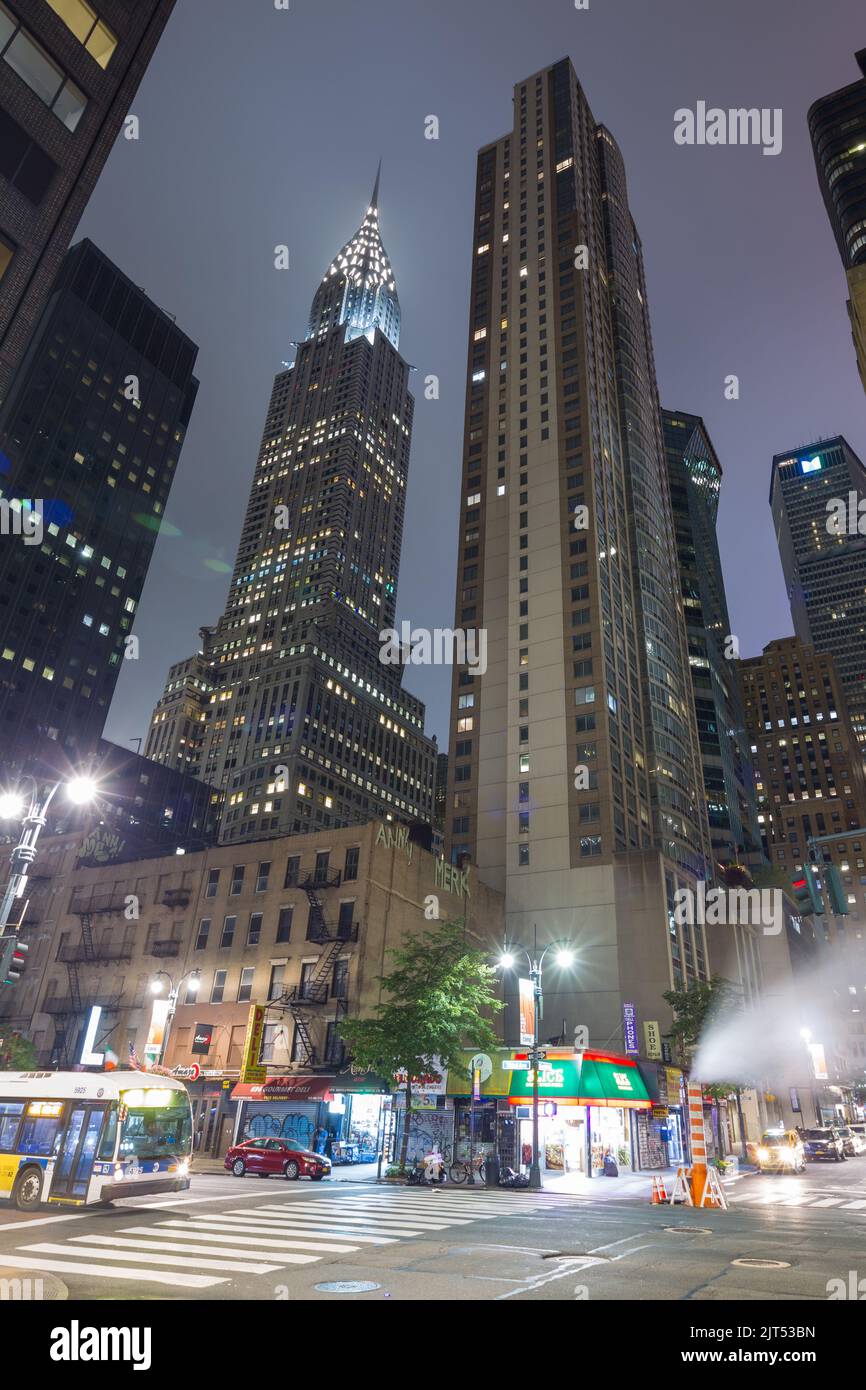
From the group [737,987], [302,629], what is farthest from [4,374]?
[302,629]

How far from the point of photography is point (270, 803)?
129625 millimetres

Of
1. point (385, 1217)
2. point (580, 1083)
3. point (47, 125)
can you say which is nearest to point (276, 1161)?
point (385, 1217)

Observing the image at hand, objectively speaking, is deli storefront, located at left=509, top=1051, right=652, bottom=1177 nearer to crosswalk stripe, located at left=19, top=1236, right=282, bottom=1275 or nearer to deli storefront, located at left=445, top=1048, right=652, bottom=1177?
deli storefront, located at left=445, top=1048, right=652, bottom=1177

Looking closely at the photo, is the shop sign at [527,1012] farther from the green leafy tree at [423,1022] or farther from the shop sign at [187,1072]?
the shop sign at [187,1072]

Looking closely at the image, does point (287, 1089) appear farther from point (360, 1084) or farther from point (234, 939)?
point (234, 939)

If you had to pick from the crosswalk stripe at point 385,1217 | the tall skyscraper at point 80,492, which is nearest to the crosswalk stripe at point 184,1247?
the crosswalk stripe at point 385,1217

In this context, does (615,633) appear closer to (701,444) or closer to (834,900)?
(834,900)

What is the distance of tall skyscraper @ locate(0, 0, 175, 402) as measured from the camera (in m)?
21.2

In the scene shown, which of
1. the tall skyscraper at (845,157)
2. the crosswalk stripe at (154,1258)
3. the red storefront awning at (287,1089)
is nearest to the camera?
the crosswalk stripe at (154,1258)

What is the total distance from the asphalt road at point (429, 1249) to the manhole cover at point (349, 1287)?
0.08 metres

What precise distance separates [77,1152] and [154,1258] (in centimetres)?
822

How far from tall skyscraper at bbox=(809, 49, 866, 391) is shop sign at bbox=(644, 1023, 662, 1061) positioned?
272ft

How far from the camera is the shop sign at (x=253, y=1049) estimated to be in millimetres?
41438

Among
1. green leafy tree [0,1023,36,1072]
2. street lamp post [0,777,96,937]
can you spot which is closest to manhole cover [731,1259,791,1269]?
street lamp post [0,777,96,937]
